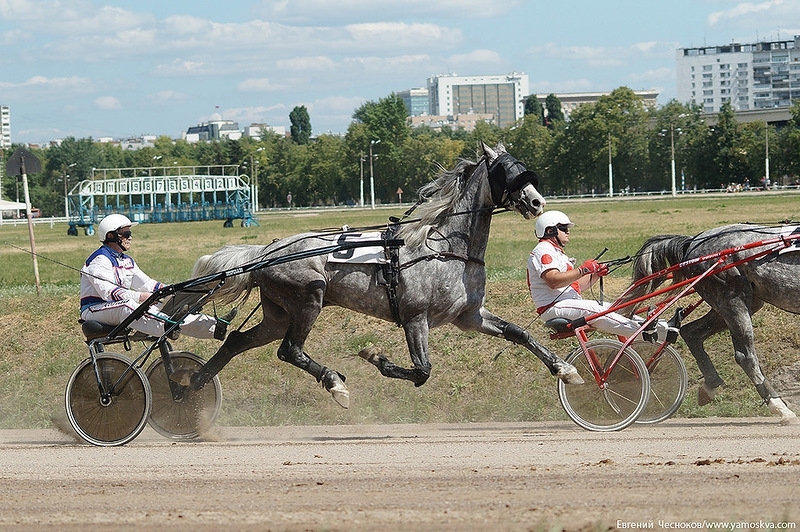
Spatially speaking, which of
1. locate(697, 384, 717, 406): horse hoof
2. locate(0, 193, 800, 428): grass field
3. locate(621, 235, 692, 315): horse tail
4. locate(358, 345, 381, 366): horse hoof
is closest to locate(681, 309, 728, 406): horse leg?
locate(697, 384, 717, 406): horse hoof

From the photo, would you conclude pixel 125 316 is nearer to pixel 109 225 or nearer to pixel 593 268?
pixel 109 225

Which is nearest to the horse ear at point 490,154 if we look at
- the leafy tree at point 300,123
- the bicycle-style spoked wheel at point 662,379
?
the bicycle-style spoked wheel at point 662,379

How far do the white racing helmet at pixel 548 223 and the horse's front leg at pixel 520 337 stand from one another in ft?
2.48

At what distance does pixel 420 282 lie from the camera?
852cm

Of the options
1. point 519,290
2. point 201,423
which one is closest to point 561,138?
point 519,290

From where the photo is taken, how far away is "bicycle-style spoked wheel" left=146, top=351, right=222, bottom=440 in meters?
9.15

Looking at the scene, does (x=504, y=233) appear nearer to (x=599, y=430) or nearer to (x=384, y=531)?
(x=599, y=430)

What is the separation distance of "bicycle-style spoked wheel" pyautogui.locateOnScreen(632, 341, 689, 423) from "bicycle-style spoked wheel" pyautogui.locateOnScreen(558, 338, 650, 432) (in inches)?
13.1

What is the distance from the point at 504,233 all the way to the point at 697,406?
22.2 m

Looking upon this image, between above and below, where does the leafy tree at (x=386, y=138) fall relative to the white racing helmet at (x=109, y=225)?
above

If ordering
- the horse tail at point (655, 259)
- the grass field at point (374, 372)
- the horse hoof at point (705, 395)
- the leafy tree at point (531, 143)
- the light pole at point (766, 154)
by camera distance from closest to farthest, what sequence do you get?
the horse hoof at point (705, 395)
the horse tail at point (655, 259)
the grass field at point (374, 372)
the light pole at point (766, 154)
the leafy tree at point (531, 143)

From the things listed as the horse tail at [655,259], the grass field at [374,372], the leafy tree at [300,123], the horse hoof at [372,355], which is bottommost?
the grass field at [374,372]

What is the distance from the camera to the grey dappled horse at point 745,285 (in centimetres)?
891

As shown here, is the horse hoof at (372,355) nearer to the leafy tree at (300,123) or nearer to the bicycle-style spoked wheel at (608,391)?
the bicycle-style spoked wheel at (608,391)
